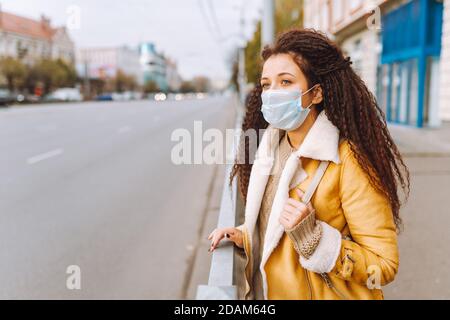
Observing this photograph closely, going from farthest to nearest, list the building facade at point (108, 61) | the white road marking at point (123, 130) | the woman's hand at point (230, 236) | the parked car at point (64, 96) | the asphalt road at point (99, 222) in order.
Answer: the building facade at point (108, 61) → the parked car at point (64, 96) → the white road marking at point (123, 130) → the asphalt road at point (99, 222) → the woman's hand at point (230, 236)

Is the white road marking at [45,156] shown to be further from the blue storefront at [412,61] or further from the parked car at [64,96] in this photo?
the parked car at [64,96]

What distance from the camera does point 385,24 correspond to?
15.8m

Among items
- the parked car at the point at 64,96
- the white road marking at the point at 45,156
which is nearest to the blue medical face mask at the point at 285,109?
the white road marking at the point at 45,156

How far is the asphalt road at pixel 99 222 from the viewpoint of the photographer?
4.16 meters

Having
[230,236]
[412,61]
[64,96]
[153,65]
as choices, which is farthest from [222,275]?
[153,65]

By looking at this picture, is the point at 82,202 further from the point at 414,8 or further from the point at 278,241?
the point at 414,8

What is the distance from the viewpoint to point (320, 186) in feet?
5.27

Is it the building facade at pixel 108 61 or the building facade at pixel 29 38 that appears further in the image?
the building facade at pixel 108 61

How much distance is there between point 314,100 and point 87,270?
3.30 metres

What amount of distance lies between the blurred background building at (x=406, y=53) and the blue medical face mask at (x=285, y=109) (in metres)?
10.3

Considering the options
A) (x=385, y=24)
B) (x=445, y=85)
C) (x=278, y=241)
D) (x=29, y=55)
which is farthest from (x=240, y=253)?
(x=29, y=55)

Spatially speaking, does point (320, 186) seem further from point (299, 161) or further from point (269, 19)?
point (269, 19)

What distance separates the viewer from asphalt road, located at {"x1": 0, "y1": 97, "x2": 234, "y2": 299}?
4156 mm

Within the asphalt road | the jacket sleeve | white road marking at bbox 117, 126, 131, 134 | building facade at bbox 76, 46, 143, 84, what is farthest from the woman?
building facade at bbox 76, 46, 143, 84
